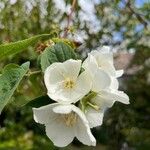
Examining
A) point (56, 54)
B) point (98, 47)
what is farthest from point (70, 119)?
point (98, 47)

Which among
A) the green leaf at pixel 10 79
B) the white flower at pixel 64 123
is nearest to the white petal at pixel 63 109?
the white flower at pixel 64 123

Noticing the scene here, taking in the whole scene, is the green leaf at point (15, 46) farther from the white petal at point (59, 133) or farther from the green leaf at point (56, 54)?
the white petal at point (59, 133)

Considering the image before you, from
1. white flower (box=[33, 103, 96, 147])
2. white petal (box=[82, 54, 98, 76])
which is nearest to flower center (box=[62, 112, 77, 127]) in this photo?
white flower (box=[33, 103, 96, 147])

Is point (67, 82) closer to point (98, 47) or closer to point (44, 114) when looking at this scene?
point (44, 114)

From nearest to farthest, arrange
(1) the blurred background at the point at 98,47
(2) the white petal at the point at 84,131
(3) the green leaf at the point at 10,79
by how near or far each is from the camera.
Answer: (3) the green leaf at the point at 10,79, (2) the white petal at the point at 84,131, (1) the blurred background at the point at 98,47

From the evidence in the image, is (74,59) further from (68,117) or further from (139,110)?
(139,110)

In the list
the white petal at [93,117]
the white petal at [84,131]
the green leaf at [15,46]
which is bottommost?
the white petal at [84,131]

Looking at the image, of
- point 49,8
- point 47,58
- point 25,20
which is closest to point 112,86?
point 47,58

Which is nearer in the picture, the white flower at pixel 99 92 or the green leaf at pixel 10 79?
the green leaf at pixel 10 79

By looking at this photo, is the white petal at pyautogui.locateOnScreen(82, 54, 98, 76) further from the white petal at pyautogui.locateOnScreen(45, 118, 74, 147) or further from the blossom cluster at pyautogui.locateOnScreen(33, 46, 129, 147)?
the white petal at pyautogui.locateOnScreen(45, 118, 74, 147)
